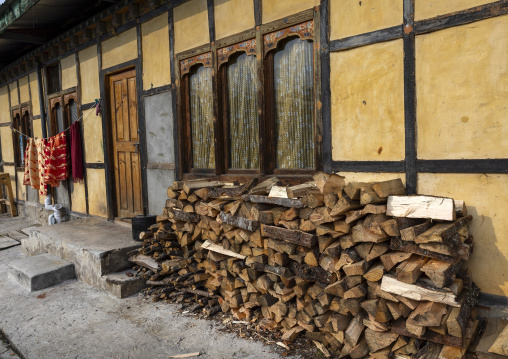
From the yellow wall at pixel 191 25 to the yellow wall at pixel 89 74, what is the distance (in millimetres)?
2664

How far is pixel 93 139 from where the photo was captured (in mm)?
7906

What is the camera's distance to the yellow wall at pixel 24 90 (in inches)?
410

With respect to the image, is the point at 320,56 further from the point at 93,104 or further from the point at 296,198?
the point at 93,104

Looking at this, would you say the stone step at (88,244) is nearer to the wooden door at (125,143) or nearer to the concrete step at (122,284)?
the concrete step at (122,284)

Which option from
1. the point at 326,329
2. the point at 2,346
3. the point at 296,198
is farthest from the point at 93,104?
the point at 326,329

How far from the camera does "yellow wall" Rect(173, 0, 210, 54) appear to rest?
17.4ft

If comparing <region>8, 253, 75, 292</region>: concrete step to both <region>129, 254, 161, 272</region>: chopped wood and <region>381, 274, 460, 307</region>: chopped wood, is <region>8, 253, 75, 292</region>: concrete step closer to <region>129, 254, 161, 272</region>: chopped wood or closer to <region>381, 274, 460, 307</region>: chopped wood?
<region>129, 254, 161, 272</region>: chopped wood

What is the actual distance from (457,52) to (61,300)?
5.21 meters

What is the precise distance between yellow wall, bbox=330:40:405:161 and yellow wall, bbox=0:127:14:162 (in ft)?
38.1

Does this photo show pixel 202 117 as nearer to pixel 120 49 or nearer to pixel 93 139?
pixel 120 49

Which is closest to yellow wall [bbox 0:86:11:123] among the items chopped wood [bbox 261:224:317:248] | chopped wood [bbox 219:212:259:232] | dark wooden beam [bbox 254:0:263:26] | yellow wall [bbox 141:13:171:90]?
yellow wall [bbox 141:13:171:90]

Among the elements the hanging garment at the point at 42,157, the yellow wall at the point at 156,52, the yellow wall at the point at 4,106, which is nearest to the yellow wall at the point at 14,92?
the yellow wall at the point at 4,106

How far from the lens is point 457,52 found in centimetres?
313

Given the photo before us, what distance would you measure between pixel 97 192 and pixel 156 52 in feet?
11.1
